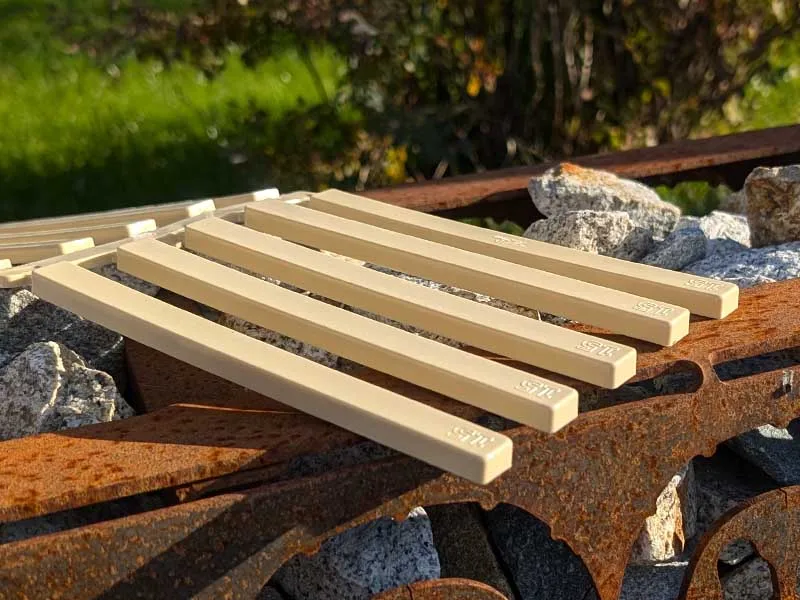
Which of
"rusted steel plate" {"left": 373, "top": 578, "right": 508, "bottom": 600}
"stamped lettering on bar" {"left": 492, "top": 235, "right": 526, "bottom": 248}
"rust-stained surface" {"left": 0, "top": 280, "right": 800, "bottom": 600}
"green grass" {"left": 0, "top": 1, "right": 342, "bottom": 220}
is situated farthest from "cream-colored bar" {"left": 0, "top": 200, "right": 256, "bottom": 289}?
"green grass" {"left": 0, "top": 1, "right": 342, "bottom": 220}

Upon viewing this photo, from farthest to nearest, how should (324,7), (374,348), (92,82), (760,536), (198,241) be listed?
(92,82) < (324,7) < (198,241) < (760,536) < (374,348)

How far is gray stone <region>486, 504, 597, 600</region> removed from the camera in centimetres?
200

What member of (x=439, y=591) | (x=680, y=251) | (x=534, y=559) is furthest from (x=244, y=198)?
(x=439, y=591)

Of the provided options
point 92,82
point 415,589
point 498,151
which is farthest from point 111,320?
point 92,82

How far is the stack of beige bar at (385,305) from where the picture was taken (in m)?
1.52

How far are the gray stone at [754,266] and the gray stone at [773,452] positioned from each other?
30cm

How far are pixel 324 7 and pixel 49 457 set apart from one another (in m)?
3.19

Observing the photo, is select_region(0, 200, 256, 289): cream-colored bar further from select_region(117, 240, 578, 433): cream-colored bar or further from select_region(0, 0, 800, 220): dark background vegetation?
select_region(0, 0, 800, 220): dark background vegetation

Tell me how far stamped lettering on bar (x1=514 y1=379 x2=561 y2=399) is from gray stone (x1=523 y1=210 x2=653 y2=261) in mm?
848

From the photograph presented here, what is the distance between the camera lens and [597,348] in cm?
165

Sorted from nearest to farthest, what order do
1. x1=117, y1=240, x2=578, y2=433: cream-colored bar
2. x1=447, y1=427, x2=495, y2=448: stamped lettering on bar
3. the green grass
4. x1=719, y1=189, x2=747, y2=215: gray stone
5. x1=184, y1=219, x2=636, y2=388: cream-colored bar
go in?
x1=447, y1=427, x2=495, y2=448: stamped lettering on bar < x1=117, y1=240, x2=578, y2=433: cream-colored bar < x1=184, y1=219, x2=636, y2=388: cream-colored bar < x1=719, y1=189, x2=747, y2=215: gray stone < the green grass

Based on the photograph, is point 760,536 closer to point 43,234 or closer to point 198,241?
point 198,241

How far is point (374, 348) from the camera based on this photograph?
5.49 feet

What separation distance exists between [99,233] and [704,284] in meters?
1.27
